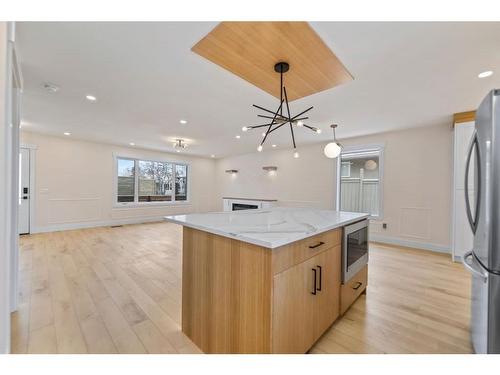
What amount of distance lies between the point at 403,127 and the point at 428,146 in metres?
0.61

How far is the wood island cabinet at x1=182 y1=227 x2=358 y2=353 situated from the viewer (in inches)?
45.9

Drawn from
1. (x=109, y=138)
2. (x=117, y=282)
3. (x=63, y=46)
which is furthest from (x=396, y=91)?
(x=109, y=138)

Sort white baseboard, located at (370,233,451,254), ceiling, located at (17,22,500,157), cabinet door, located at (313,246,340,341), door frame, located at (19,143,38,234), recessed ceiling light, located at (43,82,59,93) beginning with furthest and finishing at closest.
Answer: door frame, located at (19,143,38,234) < white baseboard, located at (370,233,451,254) < recessed ceiling light, located at (43,82,59,93) < ceiling, located at (17,22,500,157) < cabinet door, located at (313,246,340,341)

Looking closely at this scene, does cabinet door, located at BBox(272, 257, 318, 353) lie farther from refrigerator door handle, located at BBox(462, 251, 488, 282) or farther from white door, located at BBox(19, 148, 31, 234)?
white door, located at BBox(19, 148, 31, 234)

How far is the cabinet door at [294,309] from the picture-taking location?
1.17 metres

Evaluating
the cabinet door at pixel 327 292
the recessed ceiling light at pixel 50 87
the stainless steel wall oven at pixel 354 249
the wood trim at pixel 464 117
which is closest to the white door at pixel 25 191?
the recessed ceiling light at pixel 50 87

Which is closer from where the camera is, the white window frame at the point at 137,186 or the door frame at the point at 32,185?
the door frame at the point at 32,185

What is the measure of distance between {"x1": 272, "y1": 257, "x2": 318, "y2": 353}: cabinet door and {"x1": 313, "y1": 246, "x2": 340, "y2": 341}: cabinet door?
70 millimetres

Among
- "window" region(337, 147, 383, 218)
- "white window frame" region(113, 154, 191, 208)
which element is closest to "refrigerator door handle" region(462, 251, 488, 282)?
"window" region(337, 147, 383, 218)

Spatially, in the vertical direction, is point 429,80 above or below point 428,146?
above

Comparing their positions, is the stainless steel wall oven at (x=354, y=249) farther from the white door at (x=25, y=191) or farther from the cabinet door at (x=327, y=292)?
the white door at (x=25, y=191)

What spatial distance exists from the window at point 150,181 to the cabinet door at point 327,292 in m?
6.73

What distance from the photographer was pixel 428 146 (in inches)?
163

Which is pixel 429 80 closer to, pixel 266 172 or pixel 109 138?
pixel 266 172
